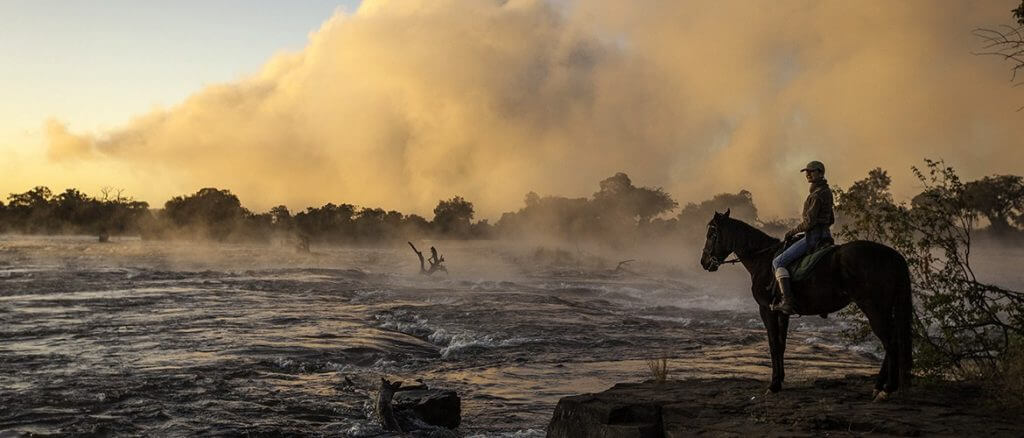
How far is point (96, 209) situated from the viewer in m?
142

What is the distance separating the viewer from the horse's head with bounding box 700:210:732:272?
1060cm

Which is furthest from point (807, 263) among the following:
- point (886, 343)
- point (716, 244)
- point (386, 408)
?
point (386, 408)

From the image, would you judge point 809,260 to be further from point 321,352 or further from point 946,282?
point 321,352

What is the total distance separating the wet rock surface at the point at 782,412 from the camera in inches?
311

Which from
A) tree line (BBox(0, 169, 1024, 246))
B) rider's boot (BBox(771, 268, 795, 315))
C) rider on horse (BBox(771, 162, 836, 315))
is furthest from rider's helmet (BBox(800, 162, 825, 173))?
tree line (BBox(0, 169, 1024, 246))

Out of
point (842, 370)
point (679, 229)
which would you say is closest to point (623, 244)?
point (679, 229)

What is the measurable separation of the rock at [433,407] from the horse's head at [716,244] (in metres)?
4.78

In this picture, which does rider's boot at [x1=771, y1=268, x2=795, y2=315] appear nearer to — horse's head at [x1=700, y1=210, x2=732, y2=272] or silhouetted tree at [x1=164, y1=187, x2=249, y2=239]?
horse's head at [x1=700, y1=210, x2=732, y2=272]

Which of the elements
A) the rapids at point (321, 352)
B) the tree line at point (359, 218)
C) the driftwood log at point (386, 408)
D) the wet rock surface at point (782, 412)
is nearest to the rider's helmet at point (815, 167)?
the wet rock surface at point (782, 412)

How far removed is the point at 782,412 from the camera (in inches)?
342

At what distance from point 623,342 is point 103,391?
15.5 m

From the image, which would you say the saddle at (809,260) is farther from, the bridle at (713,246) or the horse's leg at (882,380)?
the horse's leg at (882,380)

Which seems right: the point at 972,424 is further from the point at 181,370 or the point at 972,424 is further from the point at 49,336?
the point at 49,336

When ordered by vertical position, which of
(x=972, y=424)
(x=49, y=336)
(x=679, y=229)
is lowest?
(x=49, y=336)
